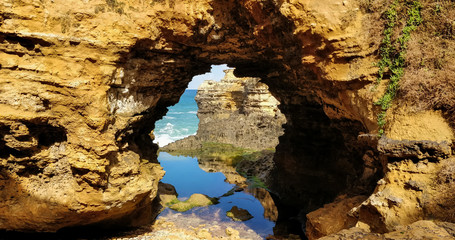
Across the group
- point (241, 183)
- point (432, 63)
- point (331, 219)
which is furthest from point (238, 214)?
point (432, 63)

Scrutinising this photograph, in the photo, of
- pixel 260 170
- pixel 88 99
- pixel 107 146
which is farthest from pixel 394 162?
pixel 260 170

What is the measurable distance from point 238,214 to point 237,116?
1783 centimetres

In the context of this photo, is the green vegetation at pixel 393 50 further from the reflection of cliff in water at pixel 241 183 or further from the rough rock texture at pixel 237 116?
the rough rock texture at pixel 237 116

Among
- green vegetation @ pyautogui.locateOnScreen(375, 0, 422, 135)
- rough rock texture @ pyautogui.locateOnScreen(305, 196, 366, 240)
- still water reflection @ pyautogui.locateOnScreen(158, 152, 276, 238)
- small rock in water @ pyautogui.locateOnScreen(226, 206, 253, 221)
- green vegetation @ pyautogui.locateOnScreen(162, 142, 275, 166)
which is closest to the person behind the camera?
green vegetation @ pyautogui.locateOnScreen(375, 0, 422, 135)

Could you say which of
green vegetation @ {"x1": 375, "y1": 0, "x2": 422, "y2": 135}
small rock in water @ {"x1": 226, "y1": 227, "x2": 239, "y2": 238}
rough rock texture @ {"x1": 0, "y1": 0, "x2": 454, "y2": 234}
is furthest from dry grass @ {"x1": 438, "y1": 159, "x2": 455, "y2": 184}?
small rock in water @ {"x1": 226, "y1": 227, "x2": 239, "y2": 238}

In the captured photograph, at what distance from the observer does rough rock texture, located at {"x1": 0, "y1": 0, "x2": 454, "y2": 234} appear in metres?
5.71

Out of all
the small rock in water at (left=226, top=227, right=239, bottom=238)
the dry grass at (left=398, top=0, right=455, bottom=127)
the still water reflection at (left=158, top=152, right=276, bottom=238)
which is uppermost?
the dry grass at (left=398, top=0, right=455, bottom=127)

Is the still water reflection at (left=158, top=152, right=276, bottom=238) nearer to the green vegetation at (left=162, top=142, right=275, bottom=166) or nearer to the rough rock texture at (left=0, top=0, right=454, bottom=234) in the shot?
the green vegetation at (left=162, top=142, right=275, bottom=166)

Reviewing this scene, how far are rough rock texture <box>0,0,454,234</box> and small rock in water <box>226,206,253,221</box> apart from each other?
5178mm

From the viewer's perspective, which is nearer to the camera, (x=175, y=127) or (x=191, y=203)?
(x=191, y=203)

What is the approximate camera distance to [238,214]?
472 inches

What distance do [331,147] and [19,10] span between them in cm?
1193

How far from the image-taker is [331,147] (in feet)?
40.1

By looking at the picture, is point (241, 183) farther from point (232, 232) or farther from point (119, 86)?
point (119, 86)
